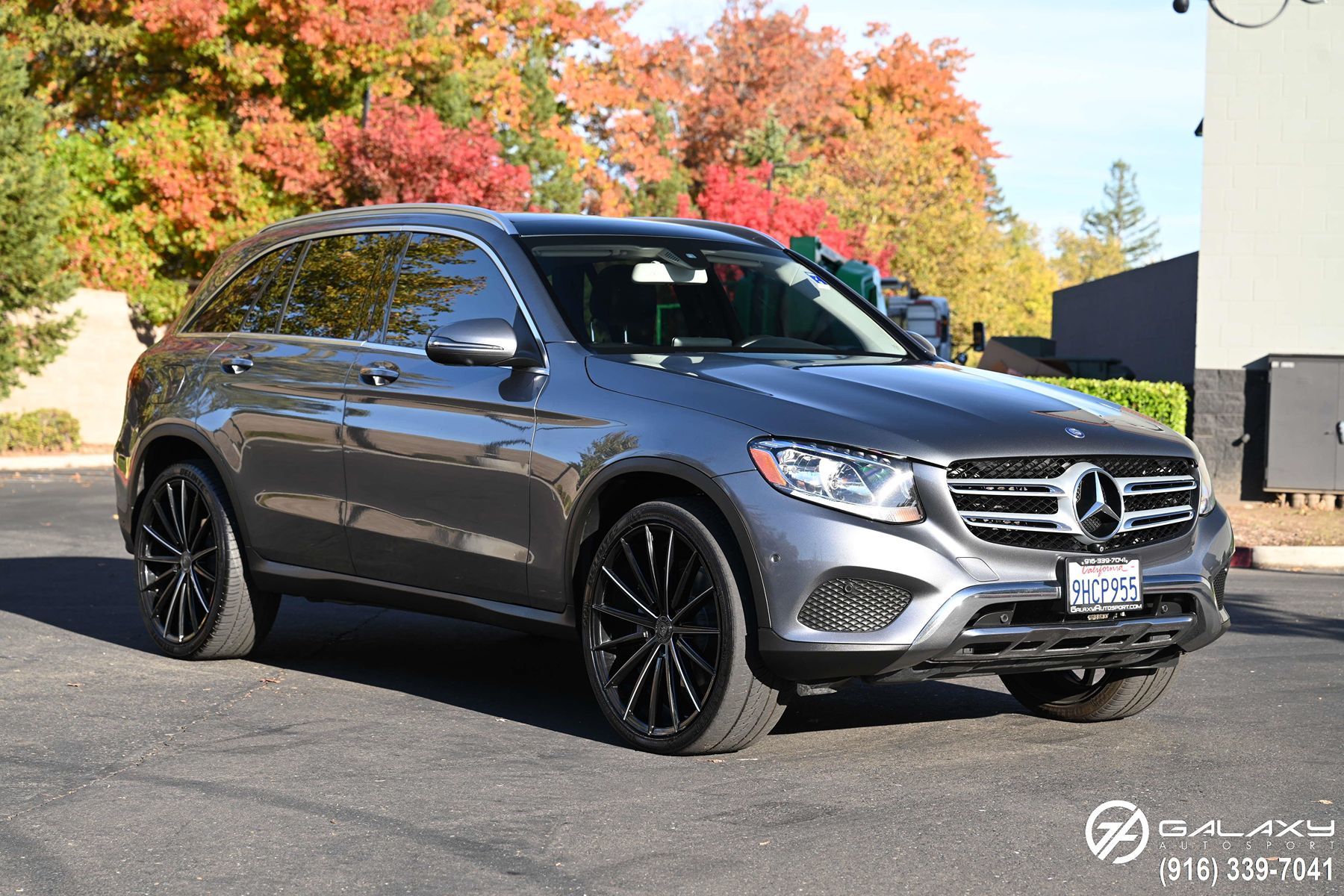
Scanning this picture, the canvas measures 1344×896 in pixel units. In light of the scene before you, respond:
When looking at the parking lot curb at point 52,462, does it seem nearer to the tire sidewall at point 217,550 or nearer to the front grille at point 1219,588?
the tire sidewall at point 217,550

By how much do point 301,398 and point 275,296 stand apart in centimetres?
81

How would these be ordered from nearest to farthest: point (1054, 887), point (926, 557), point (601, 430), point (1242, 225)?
1. point (1054, 887)
2. point (926, 557)
3. point (601, 430)
4. point (1242, 225)

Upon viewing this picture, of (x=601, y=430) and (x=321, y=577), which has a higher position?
(x=601, y=430)

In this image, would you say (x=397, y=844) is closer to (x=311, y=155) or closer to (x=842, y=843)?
(x=842, y=843)

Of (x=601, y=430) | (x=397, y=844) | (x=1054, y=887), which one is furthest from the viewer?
(x=601, y=430)

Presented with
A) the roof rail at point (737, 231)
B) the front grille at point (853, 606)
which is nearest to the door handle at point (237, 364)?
the roof rail at point (737, 231)

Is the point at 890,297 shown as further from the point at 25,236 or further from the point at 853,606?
the point at 853,606

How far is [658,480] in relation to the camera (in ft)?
20.3

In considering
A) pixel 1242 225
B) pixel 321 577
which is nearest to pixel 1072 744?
pixel 321 577

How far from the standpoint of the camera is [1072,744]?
6.35m

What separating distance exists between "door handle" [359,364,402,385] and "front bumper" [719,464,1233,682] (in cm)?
189

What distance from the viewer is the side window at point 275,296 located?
316 inches

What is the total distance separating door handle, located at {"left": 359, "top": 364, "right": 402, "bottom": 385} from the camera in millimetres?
7055

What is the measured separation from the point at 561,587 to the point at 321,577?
5.03 feet
